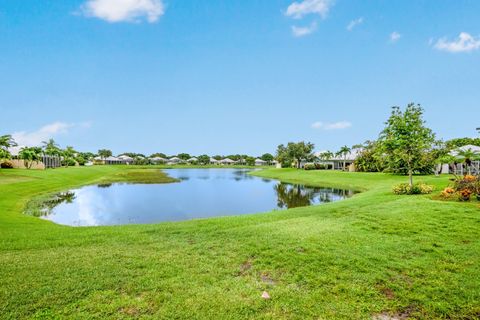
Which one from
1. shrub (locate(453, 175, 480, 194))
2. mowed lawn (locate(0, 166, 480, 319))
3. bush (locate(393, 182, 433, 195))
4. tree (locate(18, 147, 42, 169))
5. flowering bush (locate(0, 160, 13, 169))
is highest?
tree (locate(18, 147, 42, 169))

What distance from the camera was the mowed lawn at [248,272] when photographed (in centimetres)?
516

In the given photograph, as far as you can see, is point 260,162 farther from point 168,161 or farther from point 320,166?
point 320,166

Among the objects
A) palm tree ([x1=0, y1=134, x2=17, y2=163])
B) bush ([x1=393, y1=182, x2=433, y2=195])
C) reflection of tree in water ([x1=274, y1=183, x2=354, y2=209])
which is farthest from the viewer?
palm tree ([x1=0, y1=134, x2=17, y2=163])

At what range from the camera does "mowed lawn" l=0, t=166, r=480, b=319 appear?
203 inches

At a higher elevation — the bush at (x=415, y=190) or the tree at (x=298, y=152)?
the tree at (x=298, y=152)

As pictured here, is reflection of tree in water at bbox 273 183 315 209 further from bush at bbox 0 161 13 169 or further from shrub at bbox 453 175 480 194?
bush at bbox 0 161 13 169

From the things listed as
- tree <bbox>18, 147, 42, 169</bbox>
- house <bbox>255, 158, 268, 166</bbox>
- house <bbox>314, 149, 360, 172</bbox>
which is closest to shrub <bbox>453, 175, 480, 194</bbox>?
house <bbox>314, 149, 360, 172</bbox>

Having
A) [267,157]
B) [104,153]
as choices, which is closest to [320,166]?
[267,157]

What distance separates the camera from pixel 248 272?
6.71 meters

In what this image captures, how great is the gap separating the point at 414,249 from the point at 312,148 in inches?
3325

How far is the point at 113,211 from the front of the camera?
20797mm

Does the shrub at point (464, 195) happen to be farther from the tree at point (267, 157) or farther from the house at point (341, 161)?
the tree at point (267, 157)

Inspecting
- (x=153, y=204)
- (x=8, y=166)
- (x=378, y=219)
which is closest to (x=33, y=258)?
(x=378, y=219)

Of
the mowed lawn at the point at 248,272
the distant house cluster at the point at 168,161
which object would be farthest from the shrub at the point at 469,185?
the distant house cluster at the point at 168,161
